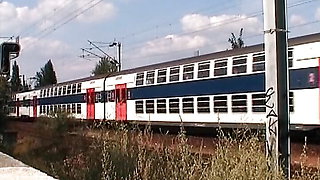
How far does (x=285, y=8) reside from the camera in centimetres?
575

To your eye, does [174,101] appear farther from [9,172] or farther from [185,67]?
[9,172]

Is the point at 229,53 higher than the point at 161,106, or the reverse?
the point at 229,53

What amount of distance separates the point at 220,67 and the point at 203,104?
1650 mm

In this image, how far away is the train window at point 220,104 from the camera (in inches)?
737

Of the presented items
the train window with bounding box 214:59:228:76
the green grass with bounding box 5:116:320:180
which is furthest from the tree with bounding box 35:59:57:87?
the green grass with bounding box 5:116:320:180

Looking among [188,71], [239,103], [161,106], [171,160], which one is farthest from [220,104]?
[171,160]

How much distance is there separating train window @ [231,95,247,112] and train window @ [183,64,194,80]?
293cm

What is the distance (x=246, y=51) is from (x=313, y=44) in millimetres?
3383

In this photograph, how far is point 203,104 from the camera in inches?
790

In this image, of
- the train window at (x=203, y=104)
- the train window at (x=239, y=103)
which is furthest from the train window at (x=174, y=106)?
the train window at (x=239, y=103)

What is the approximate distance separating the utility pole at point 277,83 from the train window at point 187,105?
14974 mm

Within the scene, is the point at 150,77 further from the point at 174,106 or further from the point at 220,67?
the point at 220,67

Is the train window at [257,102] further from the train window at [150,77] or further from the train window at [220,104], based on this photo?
the train window at [150,77]

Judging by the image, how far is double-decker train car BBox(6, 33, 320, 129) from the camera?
1519cm
